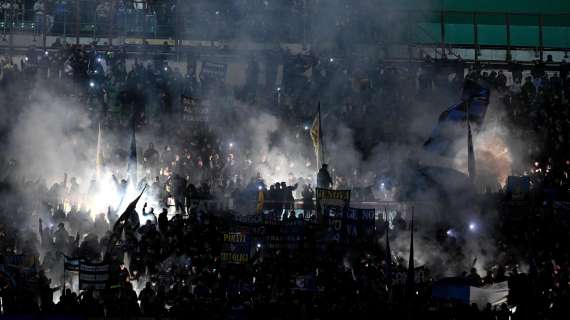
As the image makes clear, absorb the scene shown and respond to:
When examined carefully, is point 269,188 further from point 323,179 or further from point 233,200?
point 323,179

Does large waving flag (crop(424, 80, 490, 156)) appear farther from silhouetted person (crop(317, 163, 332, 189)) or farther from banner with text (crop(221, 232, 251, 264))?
banner with text (crop(221, 232, 251, 264))

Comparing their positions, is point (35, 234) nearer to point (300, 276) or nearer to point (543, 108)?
point (300, 276)

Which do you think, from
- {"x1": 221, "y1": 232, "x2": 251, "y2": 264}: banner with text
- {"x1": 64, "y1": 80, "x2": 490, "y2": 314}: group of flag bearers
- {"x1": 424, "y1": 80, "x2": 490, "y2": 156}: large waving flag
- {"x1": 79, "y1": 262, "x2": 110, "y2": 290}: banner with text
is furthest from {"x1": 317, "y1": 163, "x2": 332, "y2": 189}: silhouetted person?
{"x1": 79, "y1": 262, "x2": 110, "y2": 290}: banner with text

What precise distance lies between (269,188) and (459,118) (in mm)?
4698

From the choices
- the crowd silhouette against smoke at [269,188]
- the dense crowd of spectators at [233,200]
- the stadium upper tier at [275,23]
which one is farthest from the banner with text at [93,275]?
the stadium upper tier at [275,23]

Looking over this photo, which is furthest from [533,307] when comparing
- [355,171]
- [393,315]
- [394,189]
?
[355,171]

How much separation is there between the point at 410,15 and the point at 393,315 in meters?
14.0

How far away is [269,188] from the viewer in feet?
66.9

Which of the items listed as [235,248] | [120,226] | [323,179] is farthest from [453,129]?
[120,226]

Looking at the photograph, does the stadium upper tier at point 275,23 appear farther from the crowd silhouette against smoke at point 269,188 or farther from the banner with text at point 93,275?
the banner with text at point 93,275

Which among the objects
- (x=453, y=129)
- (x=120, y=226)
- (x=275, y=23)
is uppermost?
(x=275, y=23)

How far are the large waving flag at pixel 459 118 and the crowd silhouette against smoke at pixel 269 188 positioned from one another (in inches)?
24.9

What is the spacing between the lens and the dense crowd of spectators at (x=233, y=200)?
14.5 m

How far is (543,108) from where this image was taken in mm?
22859
